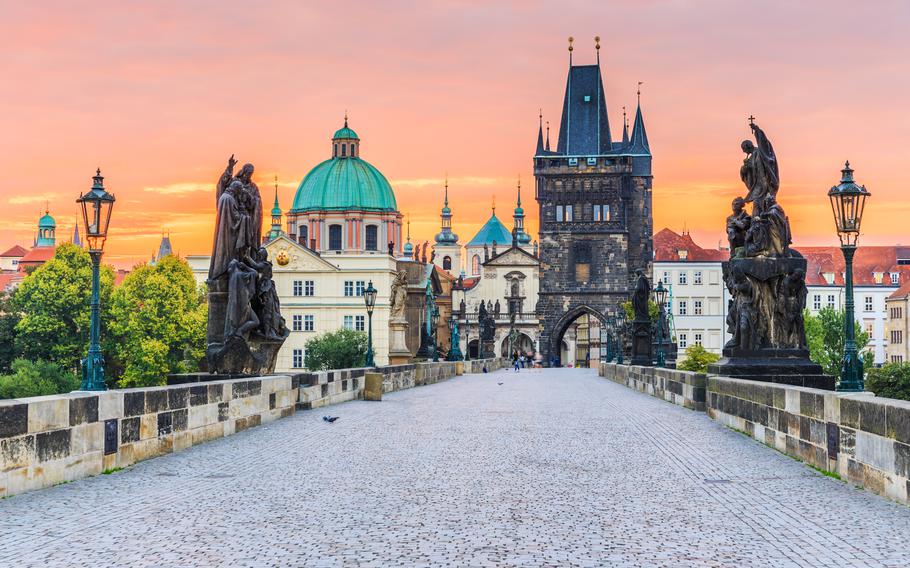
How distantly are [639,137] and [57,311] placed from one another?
67.8 meters

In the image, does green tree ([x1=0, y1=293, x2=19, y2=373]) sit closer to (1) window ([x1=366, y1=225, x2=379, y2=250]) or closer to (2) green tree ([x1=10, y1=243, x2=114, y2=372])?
(2) green tree ([x1=10, y1=243, x2=114, y2=372])

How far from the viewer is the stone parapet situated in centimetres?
2197

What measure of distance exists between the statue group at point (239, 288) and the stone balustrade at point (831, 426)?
700 cm

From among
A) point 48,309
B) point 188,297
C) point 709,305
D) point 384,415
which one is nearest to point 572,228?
point 709,305

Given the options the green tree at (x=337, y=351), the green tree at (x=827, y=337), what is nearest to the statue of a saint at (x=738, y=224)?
the green tree at (x=337, y=351)

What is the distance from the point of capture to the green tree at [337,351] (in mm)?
91562

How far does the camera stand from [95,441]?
11.3 m

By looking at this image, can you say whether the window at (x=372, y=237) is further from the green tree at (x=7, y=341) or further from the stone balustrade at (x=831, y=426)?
the stone balustrade at (x=831, y=426)

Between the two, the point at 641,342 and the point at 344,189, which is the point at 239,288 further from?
the point at 344,189

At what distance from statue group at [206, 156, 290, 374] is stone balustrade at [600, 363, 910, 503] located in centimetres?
700

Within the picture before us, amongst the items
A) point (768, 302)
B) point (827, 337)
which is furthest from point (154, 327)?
point (768, 302)

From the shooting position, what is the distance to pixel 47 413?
1027cm

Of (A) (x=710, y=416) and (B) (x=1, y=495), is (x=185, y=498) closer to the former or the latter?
(B) (x=1, y=495)

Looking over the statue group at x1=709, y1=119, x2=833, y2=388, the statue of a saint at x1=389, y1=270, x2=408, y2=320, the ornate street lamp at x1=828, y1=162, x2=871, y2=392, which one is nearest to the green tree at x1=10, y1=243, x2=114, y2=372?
the statue of a saint at x1=389, y1=270, x2=408, y2=320
